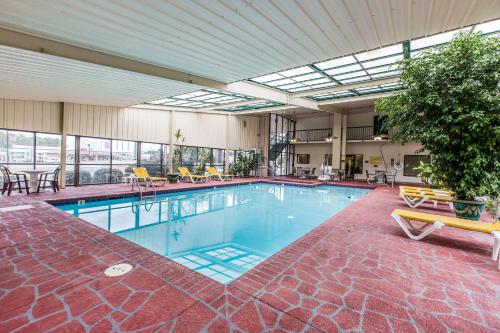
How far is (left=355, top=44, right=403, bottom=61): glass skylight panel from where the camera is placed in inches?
225

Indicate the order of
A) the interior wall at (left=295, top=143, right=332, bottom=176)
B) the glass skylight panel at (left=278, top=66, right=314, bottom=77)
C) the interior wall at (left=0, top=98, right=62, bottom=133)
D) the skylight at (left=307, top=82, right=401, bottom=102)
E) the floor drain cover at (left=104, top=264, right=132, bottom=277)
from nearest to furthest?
the floor drain cover at (left=104, top=264, right=132, bottom=277)
the glass skylight panel at (left=278, top=66, right=314, bottom=77)
the interior wall at (left=0, top=98, right=62, bottom=133)
the skylight at (left=307, top=82, right=401, bottom=102)
the interior wall at (left=295, top=143, right=332, bottom=176)

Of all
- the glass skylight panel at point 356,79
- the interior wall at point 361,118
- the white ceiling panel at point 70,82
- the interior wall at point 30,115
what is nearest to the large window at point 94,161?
the interior wall at point 30,115

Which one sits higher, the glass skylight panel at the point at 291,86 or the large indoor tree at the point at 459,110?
the glass skylight panel at the point at 291,86

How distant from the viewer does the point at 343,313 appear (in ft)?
6.33

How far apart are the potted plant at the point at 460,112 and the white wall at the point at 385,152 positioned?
37.8 ft

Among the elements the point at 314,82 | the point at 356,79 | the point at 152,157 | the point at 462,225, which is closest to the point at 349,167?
the point at 356,79

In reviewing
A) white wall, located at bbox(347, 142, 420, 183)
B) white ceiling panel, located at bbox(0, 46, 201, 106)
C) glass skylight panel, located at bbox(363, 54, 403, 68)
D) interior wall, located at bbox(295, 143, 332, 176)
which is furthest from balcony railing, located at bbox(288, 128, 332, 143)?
white ceiling panel, located at bbox(0, 46, 201, 106)

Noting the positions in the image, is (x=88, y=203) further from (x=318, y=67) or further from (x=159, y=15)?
(x=318, y=67)

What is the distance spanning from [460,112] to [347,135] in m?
13.4

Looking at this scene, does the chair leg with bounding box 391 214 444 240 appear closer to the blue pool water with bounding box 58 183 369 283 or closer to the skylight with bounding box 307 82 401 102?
the blue pool water with bounding box 58 183 369 283

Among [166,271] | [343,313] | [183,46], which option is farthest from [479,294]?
[183,46]

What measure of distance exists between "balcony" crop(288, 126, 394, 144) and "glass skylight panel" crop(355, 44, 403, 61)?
8417mm

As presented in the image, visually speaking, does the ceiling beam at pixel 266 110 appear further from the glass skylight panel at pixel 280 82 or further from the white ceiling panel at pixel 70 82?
the white ceiling panel at pixel 70 82

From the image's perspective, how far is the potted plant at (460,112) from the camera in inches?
149
